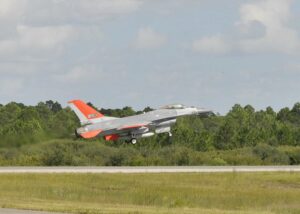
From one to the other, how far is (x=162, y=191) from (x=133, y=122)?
2727 centimetres

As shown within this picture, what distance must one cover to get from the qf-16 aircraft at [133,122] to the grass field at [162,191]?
15655mm

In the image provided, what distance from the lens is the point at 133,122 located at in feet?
250

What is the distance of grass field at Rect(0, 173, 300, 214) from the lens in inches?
1654

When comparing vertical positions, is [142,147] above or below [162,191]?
above

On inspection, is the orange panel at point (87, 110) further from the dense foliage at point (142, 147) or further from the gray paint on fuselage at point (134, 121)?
the dense foliage at point (142, 147)

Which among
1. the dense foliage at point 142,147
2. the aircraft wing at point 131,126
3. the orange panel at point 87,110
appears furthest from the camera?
the orange panel at point 87,110

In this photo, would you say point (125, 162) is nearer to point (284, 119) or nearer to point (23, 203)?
point (23, 203)

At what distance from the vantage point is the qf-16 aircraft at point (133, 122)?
244 ft

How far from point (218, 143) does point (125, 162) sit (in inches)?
1215

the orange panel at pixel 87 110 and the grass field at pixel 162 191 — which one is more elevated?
the orange panel at pixel 87 110

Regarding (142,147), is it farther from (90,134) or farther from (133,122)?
(90,134)

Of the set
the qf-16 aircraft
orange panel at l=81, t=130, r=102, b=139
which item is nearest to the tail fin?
the qf-16 aircraft

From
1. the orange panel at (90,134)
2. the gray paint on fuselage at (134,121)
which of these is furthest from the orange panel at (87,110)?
the orange panel at (90,134)

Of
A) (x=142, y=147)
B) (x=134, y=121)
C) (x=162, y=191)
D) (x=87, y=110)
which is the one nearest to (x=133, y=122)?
(x=134, y=121)
